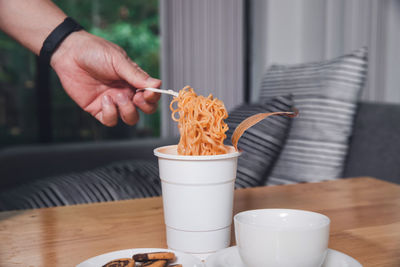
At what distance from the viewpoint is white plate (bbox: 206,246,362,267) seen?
0.48 metres

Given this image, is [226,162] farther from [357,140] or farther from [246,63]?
[246,63]

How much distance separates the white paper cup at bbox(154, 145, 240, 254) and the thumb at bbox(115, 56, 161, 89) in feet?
0.79

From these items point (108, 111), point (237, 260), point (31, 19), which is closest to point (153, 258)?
point (237, 260)

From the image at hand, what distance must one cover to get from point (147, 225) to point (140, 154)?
1412 mm

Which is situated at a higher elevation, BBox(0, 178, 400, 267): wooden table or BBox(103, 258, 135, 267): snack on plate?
BBox(103, 258, 135, 267): snack on plate

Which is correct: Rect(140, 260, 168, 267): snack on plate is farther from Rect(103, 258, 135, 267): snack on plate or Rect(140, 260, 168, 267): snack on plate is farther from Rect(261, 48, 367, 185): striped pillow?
Rect(261, 48, 367, 185): striped pillow

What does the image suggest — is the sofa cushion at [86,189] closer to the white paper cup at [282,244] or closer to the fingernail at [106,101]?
the fingernail at [106,101]

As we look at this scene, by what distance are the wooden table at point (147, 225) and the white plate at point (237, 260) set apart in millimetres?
71

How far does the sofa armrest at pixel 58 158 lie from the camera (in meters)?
1.89

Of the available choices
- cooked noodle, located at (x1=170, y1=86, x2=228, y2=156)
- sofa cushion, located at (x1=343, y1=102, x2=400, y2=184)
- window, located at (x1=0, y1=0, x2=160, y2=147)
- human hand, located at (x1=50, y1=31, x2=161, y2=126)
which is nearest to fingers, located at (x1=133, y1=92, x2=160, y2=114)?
human hand, located at (x1=50, y1=31, x2=161, y2=126)

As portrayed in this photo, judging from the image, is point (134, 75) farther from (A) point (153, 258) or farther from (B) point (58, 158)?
(B) point (58, 158)

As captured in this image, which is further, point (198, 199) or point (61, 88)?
point (61, 88)

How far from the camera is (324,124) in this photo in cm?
Result: 153

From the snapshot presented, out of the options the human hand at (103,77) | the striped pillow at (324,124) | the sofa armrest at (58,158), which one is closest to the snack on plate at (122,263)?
the human hand at (103,77)
